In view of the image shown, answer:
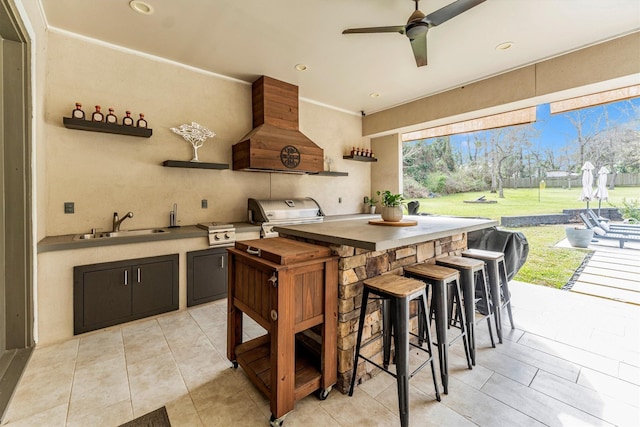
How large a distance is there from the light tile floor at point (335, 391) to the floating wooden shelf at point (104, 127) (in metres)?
2.02

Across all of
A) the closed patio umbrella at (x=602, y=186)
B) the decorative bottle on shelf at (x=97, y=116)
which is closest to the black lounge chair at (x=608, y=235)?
the closed patio umbrella at (x=602, y=186)

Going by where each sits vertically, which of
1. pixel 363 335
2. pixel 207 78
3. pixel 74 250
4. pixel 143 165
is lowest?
pixel 363 335

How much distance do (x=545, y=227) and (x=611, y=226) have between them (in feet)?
2.23

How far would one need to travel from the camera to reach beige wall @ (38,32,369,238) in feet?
8.82

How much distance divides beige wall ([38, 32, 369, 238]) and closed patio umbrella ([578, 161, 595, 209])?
4.23 metres

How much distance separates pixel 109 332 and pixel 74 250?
82 cm

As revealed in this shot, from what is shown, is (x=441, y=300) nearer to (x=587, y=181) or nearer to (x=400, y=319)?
(x=400, y=319)

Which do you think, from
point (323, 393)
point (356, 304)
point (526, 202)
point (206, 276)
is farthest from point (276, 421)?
point (526, 202)

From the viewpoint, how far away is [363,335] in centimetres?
179

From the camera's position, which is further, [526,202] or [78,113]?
[526,202]

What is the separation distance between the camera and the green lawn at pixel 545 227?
3619mm

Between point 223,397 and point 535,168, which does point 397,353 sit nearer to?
point 223,397

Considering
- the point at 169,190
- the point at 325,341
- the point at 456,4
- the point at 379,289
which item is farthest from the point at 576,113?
the point at 169,190

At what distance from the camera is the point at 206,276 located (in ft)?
10.0
